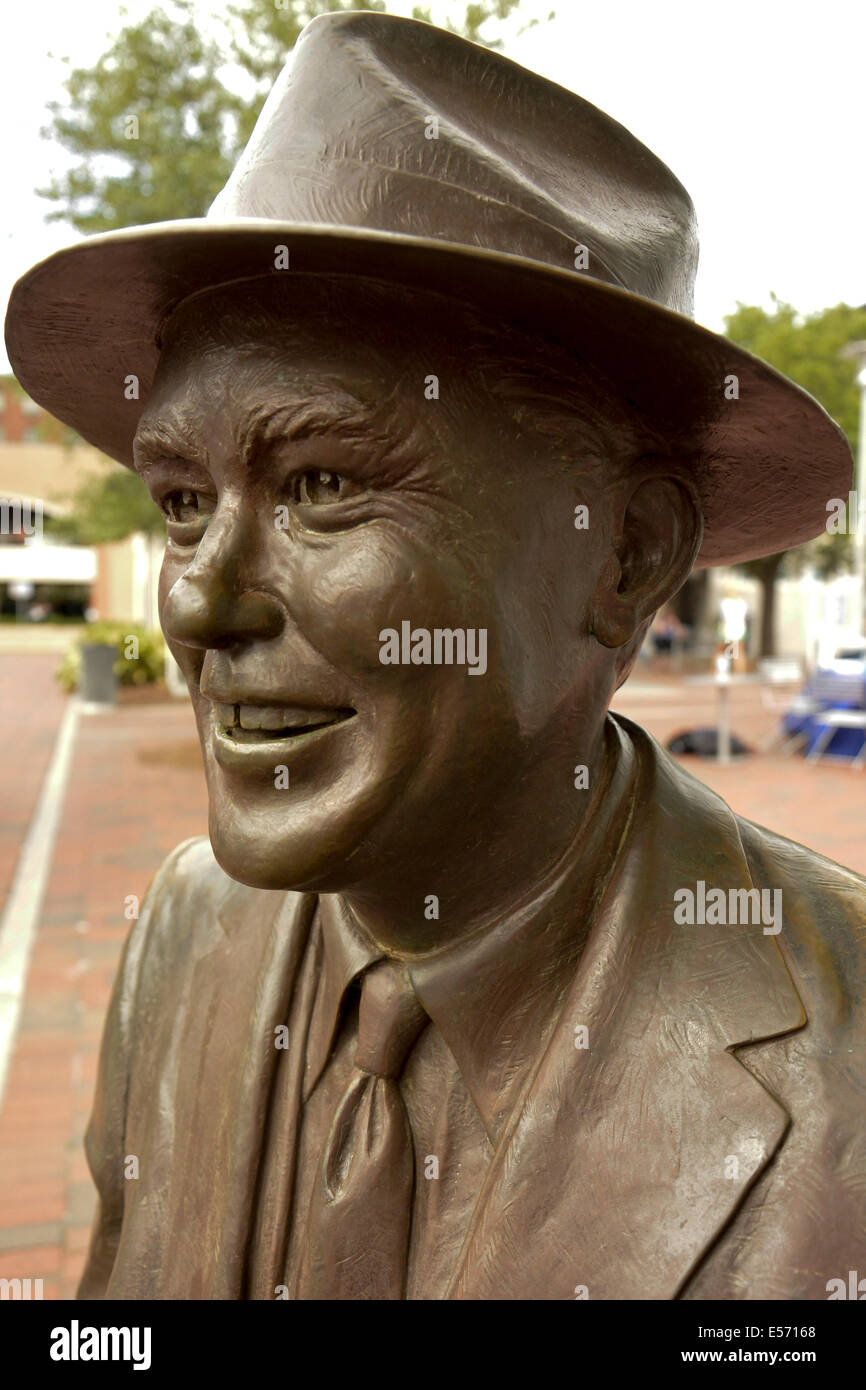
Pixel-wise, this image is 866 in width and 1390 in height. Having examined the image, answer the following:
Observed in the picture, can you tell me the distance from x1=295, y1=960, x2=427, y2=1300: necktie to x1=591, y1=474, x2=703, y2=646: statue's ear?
50 centimetres

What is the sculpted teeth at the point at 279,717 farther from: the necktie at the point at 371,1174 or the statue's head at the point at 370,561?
the necktie at the point at 371,1174

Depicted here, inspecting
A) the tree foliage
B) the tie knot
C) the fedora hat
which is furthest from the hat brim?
the tree foliage

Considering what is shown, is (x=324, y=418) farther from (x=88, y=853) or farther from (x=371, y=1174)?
(x=88, y=853)

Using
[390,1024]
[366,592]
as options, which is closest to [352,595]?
[366,592]

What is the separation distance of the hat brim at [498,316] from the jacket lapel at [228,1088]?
76 centimetres

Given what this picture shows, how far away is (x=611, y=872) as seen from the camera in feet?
4.66

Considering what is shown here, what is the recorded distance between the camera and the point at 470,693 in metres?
1.25

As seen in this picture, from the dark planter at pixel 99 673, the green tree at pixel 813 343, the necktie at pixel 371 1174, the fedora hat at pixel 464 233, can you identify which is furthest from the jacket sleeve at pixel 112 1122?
the green tree at pixel 813 343

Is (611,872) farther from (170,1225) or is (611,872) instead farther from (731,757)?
(731,757)

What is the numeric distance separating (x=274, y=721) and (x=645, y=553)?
51 centimetres

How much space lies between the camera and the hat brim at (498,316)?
1126mm

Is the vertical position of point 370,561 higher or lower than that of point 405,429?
lower

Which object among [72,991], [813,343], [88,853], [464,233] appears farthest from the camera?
[813,343]

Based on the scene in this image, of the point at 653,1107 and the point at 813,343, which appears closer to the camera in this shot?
the point at 653,1107
